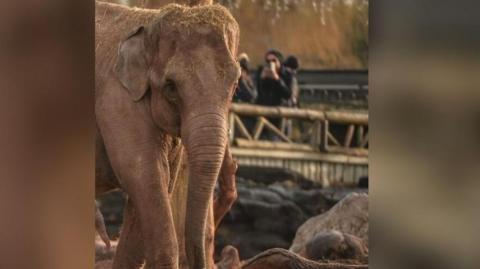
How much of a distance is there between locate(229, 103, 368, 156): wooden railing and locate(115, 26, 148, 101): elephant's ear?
13.7 inches

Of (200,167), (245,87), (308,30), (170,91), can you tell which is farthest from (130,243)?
(308,30)

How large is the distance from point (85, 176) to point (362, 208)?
136cm

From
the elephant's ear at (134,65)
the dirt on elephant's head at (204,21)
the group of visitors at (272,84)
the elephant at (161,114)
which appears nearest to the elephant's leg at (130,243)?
the elephant at (161,114)

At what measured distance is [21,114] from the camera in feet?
14.0

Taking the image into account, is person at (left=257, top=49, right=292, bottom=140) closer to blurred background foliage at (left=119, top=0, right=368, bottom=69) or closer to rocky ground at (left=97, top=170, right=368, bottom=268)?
blurred background foliage at (left=119, top=0, right=368, bottom=69)

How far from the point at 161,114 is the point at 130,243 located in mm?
548

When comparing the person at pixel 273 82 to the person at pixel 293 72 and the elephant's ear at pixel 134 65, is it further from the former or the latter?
the elephant's ear at pixel 134 65

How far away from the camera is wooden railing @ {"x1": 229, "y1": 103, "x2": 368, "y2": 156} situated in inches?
135

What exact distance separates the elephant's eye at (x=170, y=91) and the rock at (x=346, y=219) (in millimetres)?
635

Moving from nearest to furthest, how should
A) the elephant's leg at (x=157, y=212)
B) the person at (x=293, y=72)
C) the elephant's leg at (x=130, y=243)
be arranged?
the person at (x=293, y=72) < the elephant's leg at (x=157, y=212) < the elephant's leg at (x=130, y=243)

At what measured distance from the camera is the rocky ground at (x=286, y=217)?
347 centimetres

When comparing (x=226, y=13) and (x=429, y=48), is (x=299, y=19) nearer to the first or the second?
(x=226, y=13)

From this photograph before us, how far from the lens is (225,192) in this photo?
11.9 feet

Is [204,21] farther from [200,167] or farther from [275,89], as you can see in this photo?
[200,167]
